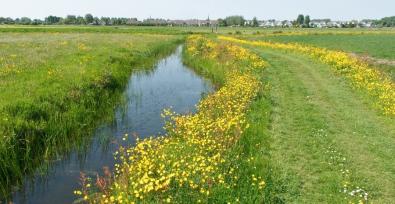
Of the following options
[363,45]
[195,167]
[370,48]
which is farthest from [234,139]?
[363,45]

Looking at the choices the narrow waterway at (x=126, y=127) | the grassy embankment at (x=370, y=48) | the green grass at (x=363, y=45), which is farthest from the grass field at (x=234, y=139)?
the green grass at (x=363, y=45)

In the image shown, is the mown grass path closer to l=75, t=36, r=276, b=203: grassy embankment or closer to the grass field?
the grass field

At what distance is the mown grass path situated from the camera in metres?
8.79

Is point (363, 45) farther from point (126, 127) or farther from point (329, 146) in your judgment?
point (126, 127)

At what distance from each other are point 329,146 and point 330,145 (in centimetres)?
11

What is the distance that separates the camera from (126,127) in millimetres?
14680

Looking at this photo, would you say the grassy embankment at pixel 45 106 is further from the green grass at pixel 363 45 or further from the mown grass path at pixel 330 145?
the green grass at pixel 363 45

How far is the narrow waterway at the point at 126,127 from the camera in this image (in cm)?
948

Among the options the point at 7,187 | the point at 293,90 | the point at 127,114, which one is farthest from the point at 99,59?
the point at 7,187

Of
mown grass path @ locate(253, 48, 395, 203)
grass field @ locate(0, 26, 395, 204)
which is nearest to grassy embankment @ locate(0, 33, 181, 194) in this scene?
grass field @ locate(0, 26, 395, 204)

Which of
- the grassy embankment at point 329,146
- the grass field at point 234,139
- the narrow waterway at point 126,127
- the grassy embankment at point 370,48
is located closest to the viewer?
the grass field at point 234,139

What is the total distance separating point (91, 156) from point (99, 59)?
54.6ft

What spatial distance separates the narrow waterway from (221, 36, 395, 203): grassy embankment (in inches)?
183

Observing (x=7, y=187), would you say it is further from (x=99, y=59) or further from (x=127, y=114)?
(x=99, y=59)
